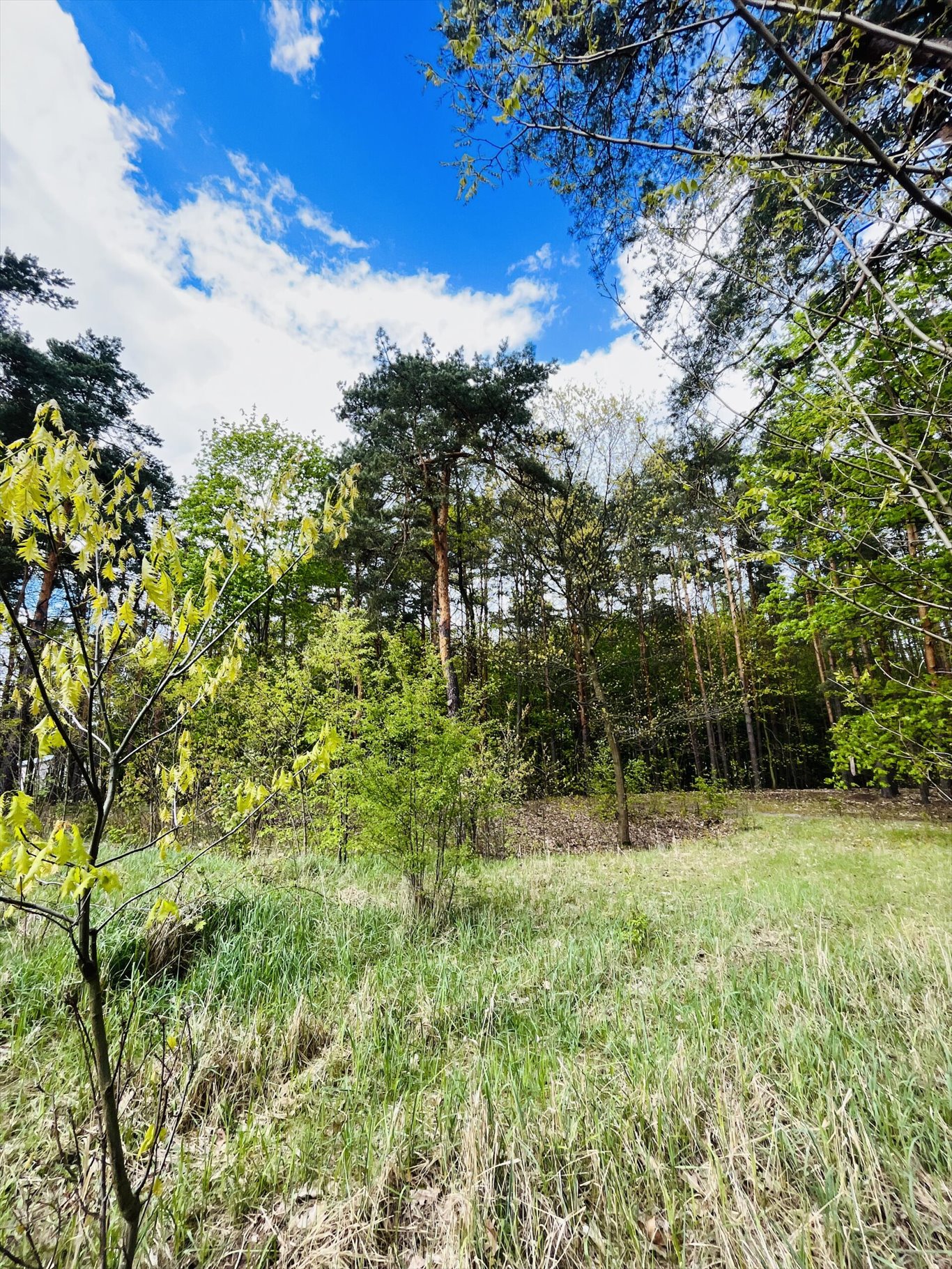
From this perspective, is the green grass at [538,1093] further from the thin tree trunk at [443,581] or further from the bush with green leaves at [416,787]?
the thin tree trunk at [443,581]

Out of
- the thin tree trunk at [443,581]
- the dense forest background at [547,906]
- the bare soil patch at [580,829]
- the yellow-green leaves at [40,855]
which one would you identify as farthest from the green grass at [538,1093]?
the thin tree trunk at [443,581]

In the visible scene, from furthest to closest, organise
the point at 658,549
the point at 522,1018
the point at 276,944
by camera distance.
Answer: the point at 658,549 < the point at 276,944 < the point at 522,1018

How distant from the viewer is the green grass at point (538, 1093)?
141 centimetres

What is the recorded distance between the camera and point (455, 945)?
3605 millimetres

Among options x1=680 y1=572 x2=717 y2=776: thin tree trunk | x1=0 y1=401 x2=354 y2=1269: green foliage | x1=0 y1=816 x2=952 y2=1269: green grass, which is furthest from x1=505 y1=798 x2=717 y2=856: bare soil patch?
x1=0 y1=401 x2=354 y2=1269: green foliage

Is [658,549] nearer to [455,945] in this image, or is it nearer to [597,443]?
[597,443]

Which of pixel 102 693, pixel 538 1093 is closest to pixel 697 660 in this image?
pixel 538 1093

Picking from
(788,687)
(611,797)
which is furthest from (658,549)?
(611,797)

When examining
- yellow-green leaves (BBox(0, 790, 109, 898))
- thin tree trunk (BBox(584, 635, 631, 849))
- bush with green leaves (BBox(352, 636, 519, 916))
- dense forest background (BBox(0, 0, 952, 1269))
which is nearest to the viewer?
yellow-green leaves (BBox(0, 790, 109, 898))

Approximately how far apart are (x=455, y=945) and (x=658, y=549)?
14.9 m

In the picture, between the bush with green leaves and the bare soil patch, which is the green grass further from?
the bare soil patch

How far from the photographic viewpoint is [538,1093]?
192 cm

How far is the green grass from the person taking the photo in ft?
4.61

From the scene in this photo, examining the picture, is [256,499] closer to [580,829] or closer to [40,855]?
[580,829]
